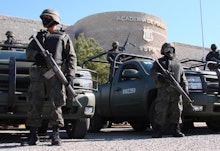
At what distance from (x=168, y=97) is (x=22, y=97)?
8.43 feet

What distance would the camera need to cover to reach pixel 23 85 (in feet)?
18.9

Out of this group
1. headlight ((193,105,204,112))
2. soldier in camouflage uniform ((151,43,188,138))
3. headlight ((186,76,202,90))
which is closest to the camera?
soldier in camouflage uniform ((151,43,188,138))

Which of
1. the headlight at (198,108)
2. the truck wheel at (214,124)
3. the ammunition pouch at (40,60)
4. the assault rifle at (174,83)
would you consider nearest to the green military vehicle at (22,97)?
the ammunition pouch at (40,60)

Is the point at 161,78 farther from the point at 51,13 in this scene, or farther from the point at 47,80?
the point at 51,13

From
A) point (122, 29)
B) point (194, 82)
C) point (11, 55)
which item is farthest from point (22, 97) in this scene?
point (122, 29)

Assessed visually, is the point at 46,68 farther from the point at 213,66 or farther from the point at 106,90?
the point at 213,66

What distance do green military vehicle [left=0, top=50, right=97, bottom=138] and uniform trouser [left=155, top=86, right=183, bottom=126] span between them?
1.28 metres

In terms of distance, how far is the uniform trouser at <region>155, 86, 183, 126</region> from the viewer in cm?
677

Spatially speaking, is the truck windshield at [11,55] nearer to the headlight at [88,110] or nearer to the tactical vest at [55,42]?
the tactical vest at [55,42]

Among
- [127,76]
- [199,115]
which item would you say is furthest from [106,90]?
[199,115]

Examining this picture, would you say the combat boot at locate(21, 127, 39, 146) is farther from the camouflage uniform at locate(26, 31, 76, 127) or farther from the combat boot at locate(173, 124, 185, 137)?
the combat boot at locate(173, 124, 185, 137)

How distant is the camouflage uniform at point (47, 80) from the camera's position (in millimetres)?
5258

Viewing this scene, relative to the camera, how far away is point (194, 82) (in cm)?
735

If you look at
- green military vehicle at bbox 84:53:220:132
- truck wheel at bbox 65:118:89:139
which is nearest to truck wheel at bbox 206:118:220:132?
green military vehicle at bbox 84:53:220:132
